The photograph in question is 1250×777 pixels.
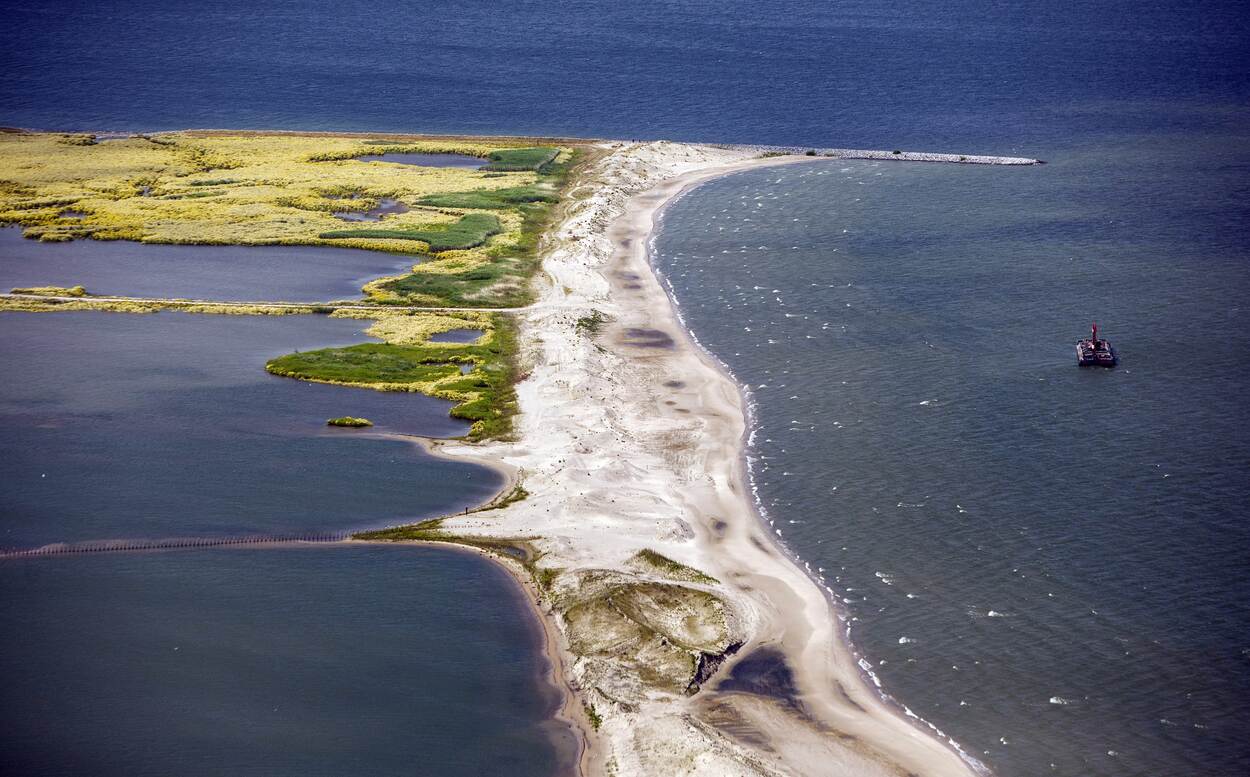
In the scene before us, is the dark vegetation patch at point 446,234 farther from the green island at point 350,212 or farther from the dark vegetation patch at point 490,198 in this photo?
the dark vegetation patch at point 490,198

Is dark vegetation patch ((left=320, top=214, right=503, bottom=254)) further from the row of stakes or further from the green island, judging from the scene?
the row of stakes

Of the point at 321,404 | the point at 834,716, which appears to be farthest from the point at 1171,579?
the point at 321,404

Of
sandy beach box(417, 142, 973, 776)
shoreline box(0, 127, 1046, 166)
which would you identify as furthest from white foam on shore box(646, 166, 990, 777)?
shoreline box(0, 127, 1046, 166)

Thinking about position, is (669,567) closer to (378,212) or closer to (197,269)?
(197,269)

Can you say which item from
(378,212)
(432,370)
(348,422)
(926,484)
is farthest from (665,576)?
(378,212)

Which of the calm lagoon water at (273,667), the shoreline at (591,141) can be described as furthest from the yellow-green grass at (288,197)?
the calm lagoon water at (273,667)

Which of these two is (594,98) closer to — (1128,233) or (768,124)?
(768,124)
